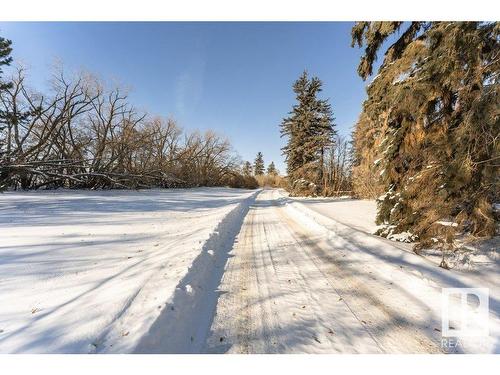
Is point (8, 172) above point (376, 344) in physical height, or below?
above

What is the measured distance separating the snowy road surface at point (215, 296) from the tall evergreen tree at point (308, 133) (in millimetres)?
18280

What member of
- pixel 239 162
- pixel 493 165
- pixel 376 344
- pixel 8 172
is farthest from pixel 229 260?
pixel 239 162

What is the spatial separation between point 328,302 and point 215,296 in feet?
5.02

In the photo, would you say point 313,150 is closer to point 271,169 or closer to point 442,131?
point 442,131

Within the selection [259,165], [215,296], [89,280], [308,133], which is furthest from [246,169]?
[215,296]

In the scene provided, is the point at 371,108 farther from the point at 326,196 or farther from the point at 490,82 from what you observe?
the point at 326,196

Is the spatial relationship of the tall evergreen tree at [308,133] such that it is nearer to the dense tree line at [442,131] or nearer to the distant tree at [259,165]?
the dense tree line at [442,131]

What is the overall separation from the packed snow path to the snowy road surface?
1 cm

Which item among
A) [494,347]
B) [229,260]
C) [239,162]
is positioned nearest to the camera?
[494,347]

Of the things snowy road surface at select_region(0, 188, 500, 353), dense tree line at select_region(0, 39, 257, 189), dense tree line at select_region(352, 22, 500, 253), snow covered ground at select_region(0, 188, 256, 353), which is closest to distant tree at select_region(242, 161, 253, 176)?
dense tree line at select_region(0, 39, 257, 189)

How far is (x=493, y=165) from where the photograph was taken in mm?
3629

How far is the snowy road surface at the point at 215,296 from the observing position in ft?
7.12

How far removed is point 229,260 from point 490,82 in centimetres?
550

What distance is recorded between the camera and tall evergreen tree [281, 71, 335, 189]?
22797mm
